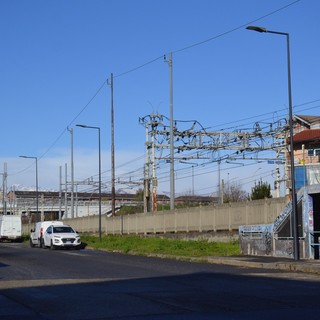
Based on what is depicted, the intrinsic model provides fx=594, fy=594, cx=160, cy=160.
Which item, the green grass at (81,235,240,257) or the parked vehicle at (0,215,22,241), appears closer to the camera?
the green grass at (81,235,240,257)

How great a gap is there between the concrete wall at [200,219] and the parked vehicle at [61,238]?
7378mm

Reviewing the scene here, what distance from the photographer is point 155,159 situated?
54.4m

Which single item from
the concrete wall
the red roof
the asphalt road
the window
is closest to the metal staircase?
the concrete wall

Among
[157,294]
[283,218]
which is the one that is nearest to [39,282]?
[157,294]

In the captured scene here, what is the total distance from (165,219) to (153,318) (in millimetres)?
36299

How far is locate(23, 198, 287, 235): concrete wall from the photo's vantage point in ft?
111

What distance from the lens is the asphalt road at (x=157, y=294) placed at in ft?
34.9

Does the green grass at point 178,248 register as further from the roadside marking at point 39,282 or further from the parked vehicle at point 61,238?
the roadside marking at point 39,282

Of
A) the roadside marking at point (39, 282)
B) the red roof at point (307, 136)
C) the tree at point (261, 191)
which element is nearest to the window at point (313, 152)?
the red roof at point (307, 136)

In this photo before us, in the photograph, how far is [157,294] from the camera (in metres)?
13.7

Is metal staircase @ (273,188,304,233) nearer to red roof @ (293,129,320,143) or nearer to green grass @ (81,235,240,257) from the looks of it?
green grass @ (81,235,240,257)

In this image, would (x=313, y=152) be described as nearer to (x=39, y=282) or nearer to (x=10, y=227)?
(x=10, y=227)

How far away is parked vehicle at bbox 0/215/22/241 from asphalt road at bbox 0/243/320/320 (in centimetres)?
4097

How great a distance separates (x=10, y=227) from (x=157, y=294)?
50.6 m
